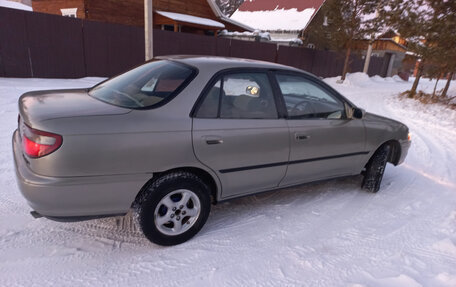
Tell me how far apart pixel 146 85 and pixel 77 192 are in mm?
1254

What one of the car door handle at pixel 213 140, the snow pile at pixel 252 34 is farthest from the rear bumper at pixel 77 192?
the snow pile at pixel 252 34

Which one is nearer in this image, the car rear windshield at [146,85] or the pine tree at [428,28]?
the car rear windshield at [146,85]

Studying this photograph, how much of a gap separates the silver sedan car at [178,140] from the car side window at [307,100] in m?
0.02

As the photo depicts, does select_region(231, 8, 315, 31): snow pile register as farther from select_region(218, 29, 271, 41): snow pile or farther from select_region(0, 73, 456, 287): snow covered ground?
select_region(0, 73, 456, 287): snow covered ground

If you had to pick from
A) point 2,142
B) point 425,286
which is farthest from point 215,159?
point 2,142

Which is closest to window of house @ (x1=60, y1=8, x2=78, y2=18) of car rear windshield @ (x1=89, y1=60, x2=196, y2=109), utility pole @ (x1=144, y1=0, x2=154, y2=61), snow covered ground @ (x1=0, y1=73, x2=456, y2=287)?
utility pole @ (x1=144, y1=0, x2=154, y2=61)

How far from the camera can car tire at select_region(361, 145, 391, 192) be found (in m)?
4.21

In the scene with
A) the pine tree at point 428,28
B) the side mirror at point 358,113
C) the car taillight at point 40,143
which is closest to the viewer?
the car taillight at point 40,143

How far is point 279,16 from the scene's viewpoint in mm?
29469

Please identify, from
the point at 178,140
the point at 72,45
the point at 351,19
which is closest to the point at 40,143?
the point at 178,140

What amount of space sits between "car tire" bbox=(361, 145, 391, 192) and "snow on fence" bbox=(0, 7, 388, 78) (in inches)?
413

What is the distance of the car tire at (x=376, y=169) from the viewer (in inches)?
166

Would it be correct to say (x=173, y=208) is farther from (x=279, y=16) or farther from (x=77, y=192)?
(x=279, y=16)

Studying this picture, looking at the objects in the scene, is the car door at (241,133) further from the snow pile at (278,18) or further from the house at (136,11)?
the snow pile at (278,18)
